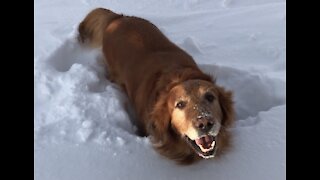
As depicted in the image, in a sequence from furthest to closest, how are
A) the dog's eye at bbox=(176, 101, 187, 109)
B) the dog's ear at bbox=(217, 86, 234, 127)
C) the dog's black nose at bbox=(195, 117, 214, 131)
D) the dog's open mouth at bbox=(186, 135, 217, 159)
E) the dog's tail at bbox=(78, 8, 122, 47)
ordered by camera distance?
the dog's tail at bbox=(78, 8, 122, 47)
the dog's ear at bbox=(217, 86, 234, 127)
the dog's eye at bbox=(176, 101, 187, 109)
the dog's open mouth at bbox=(186, 135, 217, 159)
the dog's black nose at bbox=(195, 117, 214, 131)

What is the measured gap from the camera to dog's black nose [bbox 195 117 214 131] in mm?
2656

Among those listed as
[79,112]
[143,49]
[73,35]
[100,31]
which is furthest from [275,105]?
[73,35]

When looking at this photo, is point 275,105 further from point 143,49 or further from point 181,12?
point 181,12

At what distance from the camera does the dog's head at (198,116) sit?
2.71 m

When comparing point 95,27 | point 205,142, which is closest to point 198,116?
point 205,142

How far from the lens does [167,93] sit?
309 cm

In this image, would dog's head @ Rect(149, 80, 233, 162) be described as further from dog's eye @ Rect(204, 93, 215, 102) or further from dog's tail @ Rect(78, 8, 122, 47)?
dog's tail @ Rect(78, 8, 122, 47)

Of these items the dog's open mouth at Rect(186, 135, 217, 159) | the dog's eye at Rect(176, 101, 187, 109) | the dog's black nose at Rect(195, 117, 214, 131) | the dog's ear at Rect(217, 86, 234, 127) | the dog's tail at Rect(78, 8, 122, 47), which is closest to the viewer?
Result: the dog's black nose at Rect(195, 117, 214, 131)

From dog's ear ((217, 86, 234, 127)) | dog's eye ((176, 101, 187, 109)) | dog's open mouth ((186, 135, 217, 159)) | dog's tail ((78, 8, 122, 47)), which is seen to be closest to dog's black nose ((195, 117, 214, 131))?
dog's open mouth ((186, 135, 217, 159))

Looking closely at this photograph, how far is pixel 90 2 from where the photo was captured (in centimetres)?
587

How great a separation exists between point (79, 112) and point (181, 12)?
2753 millimetres

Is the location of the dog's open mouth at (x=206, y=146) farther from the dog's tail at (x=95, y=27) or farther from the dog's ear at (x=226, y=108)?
the dog's tail at (x=95, y=27)

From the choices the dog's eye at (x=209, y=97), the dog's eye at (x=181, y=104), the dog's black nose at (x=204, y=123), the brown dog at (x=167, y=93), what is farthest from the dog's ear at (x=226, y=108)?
the dog's black nose at (x=204, y=123)

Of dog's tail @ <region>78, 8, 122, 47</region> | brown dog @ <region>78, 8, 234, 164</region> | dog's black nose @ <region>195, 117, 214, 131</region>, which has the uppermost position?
dog's black nose @ <region>195, 117, 214, 131</region>
